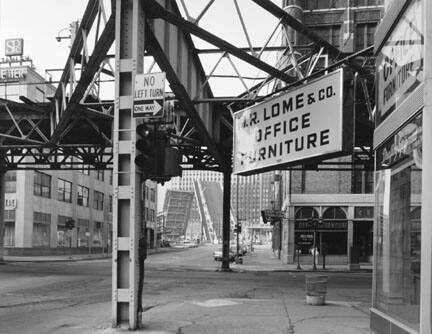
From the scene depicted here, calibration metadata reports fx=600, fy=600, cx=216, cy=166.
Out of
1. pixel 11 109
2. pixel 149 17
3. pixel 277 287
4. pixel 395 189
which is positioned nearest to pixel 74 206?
pixel 11 109

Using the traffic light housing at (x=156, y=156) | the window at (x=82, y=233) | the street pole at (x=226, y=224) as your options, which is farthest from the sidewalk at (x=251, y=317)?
the window at (x=82, y=233)

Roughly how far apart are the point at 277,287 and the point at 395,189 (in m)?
14.3

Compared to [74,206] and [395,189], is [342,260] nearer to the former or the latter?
[74,206]

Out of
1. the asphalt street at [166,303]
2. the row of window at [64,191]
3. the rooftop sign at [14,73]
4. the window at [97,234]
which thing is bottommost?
the window at [97,234]

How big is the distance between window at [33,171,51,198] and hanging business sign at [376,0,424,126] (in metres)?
48.9

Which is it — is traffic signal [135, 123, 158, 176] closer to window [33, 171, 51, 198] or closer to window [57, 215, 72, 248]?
window [33, 171, 51, 198]

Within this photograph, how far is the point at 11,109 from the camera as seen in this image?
89.9ft

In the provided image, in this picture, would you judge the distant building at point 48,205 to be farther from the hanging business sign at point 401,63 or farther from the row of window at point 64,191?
the hanging business sign at point 401,63

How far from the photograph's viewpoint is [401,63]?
8.09 metres

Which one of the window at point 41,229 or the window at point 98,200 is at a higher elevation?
the window at point 98,200

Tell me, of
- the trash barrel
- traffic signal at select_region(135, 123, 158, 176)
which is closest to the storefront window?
traffic signal at select_region(135, 123, 158, 176)

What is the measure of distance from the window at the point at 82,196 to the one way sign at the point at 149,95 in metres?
57.1

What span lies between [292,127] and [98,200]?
6564 cm

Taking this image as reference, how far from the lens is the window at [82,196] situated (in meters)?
67.1
